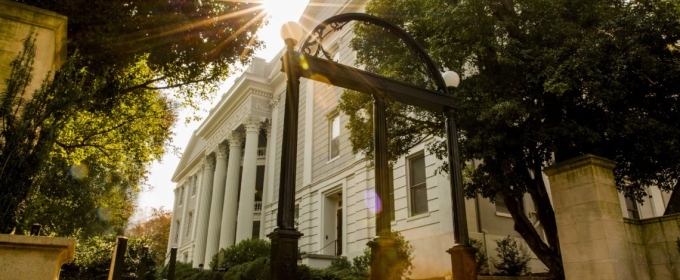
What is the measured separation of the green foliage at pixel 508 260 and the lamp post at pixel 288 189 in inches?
382

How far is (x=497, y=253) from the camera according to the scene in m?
13.9

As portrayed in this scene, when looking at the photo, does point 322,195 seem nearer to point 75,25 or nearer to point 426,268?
point 426,268

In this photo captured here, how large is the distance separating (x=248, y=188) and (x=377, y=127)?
2192cm

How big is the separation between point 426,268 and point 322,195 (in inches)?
341

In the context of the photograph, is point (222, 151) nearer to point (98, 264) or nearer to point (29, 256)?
point (98, 264)

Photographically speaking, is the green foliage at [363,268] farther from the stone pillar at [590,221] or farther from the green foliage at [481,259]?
the stone pillar at [590,221]

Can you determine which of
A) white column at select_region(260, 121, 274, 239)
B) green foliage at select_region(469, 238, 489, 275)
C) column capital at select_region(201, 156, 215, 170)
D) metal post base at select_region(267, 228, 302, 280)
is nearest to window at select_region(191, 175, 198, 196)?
column capital at select_region(201, 156, 215, 170)

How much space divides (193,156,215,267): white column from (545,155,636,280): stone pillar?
28019 millimetres

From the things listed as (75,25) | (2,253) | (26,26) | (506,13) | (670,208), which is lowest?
(2,253)

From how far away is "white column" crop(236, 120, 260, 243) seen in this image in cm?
2636

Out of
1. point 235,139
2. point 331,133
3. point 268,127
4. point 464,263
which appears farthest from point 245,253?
point 464,263

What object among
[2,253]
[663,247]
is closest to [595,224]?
[663,247]

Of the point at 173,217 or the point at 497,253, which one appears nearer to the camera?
the point at 497,253

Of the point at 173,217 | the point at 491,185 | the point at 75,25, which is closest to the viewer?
the point at 75,25
